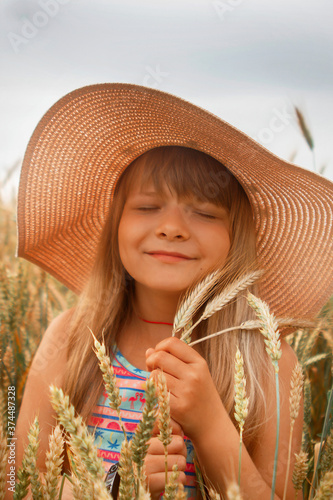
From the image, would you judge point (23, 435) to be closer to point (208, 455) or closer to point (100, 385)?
point (100, 385)

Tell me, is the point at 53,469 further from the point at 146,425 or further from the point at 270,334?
the point at 270,334

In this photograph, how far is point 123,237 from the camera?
107cm

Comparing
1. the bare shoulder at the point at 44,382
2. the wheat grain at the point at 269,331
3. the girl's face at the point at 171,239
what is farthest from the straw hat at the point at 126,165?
the wheat grain at the point at 269,331

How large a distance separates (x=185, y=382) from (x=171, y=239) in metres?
0.33

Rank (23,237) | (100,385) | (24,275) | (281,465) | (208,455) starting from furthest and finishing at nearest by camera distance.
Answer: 1. (24,275)
2. (23,237)
3. (100,385)
4. (281,465)
5. (208,455)

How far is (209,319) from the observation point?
3.70 feet

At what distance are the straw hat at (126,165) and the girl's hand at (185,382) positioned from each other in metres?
0.45

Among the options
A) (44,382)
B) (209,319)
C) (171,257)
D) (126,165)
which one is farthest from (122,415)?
(126,165)

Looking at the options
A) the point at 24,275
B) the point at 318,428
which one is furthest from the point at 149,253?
the point at 318,428

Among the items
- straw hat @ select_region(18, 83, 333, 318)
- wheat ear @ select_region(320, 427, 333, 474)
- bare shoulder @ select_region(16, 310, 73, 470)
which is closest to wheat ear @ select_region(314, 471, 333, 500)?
wheat ear @ select_region(320, 427, 333, 474)

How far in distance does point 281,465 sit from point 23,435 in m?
0.62

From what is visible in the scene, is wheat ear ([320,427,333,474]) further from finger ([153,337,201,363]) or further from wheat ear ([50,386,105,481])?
wheat ear ([50,386,105,481])

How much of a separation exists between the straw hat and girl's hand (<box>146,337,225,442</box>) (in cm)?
45

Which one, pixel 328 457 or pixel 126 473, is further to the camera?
pixel 328 457
